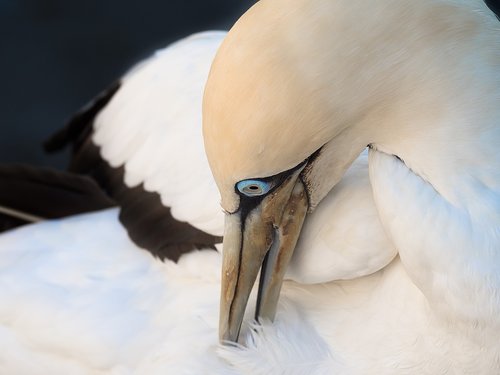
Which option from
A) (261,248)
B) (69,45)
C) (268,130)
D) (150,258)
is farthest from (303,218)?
(69,45)

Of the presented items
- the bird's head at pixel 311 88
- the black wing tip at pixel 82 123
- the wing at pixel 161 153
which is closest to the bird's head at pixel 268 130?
the bird's head at pixel 311 88

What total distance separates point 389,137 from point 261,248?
0.49m

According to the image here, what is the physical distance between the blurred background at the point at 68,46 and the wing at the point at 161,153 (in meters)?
1.65

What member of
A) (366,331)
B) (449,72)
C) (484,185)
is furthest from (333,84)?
(366,331)

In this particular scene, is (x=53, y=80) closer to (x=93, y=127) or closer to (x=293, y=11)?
(x=93, y=127)

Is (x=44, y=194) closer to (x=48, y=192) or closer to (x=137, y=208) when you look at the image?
(x=48, y=192)

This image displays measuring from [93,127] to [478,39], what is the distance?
2.22 metres

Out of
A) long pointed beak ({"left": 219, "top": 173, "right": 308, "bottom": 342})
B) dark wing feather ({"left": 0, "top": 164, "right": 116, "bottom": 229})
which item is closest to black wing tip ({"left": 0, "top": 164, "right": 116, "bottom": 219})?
dark wing feather ({"left": 0, "top": 164, "right": 116, "bottom": 229})

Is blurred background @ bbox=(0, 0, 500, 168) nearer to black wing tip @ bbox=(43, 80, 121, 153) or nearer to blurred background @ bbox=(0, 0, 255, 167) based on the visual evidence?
blurred background @ bbox=(0, 0, 255, 167)

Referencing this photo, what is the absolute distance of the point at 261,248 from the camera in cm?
290

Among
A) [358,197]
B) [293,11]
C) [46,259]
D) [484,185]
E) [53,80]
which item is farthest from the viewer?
[53,80]

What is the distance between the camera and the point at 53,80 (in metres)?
6.19

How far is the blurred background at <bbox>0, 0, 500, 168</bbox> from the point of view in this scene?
6.08 m

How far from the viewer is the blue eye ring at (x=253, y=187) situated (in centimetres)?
263
